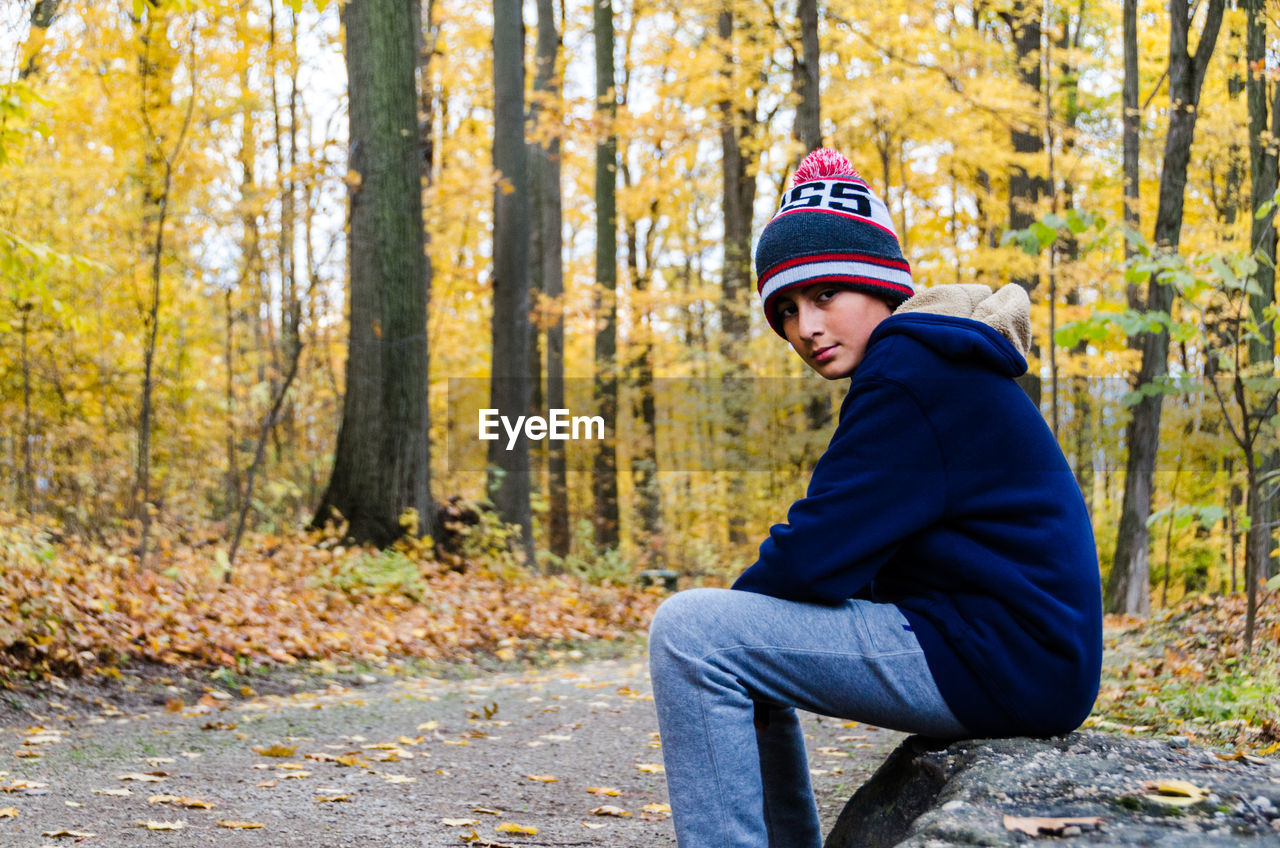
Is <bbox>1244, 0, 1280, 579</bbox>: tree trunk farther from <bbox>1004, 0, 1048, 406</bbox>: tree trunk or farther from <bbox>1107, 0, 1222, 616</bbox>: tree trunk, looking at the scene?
<bbox>1004, 0, 1048, 406</bbox>: tree trunk

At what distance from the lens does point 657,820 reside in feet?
12.5

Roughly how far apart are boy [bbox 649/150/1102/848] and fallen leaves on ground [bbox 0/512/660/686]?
450cm

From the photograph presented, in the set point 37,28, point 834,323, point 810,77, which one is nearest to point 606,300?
point 810,77

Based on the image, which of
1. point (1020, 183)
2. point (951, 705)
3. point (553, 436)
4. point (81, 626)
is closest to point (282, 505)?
point (553, 436)

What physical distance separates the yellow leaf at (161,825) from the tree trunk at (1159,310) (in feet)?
22.1

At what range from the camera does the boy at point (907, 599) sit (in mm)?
2080

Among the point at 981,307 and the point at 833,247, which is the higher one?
the point at 833,247

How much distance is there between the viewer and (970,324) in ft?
7.32

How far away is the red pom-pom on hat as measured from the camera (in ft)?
8.77

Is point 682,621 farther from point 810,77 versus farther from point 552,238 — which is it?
point 552,238

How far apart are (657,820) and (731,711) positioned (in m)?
1.87

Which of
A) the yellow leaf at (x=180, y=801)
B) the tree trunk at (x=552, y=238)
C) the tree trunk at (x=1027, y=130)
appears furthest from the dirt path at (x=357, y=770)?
the tree trunk at (x=1027, y=130)

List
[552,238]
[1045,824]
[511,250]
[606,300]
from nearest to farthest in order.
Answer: [1045,824] → [511,250] → [606,300] → [552,238]

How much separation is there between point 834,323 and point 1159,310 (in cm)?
589
